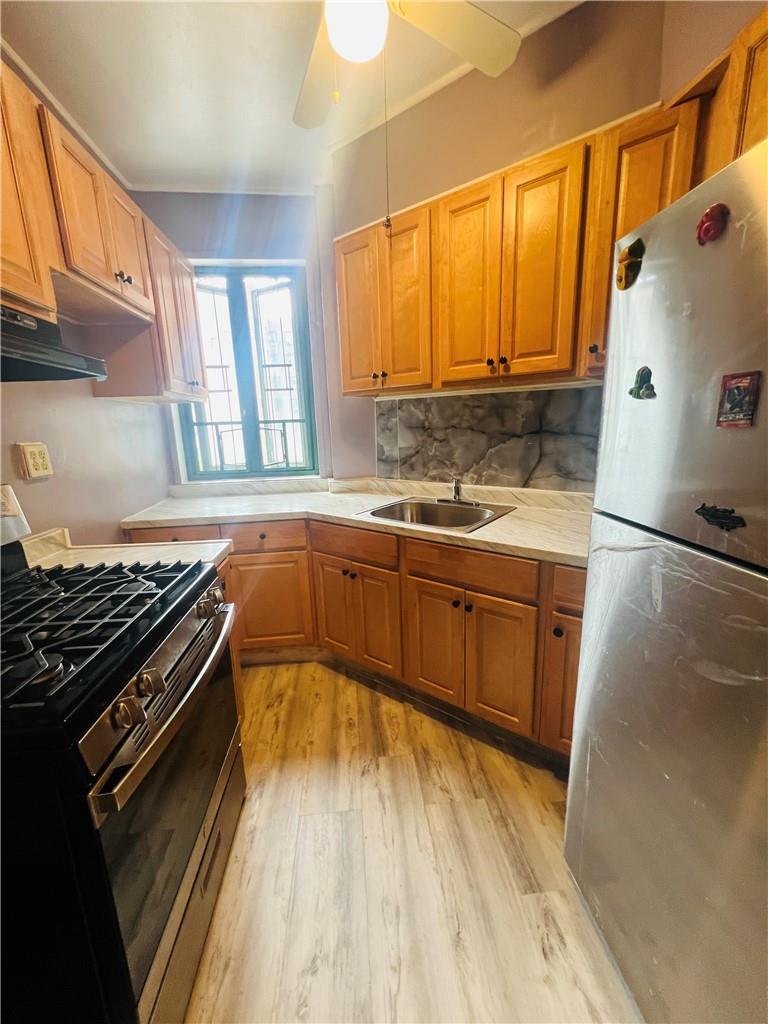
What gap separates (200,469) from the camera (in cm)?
278

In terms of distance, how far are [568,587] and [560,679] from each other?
35cm

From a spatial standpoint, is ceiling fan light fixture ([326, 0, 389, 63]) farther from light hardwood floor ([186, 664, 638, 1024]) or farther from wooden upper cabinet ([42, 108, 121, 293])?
light hardwood floor ([186, 664, 638, 1024])

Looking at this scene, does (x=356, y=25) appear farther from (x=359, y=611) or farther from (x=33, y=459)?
(x=359, y=611)

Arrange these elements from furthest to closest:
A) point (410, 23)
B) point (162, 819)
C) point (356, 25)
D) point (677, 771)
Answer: point (410, 23) → point (356, 25) → point (162, 819) → point (677, 771)

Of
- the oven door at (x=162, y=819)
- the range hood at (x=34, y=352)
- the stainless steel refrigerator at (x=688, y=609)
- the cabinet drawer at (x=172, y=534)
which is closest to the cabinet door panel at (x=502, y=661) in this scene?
the stainless steel refrigerator at (x=688, y=609)

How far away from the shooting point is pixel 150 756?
2.49 ft

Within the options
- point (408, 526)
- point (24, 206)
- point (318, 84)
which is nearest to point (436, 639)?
point (408, 526)

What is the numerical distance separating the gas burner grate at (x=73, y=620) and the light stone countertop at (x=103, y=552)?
10cm

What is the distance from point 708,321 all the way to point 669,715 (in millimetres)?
713

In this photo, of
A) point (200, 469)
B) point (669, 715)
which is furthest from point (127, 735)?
Answer: point (200, 469)

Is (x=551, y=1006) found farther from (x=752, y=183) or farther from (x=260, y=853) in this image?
(x=752, y=183)

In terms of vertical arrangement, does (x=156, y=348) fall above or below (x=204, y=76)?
below

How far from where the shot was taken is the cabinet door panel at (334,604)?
81.8 inches

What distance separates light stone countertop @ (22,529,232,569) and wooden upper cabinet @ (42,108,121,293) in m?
0.95
